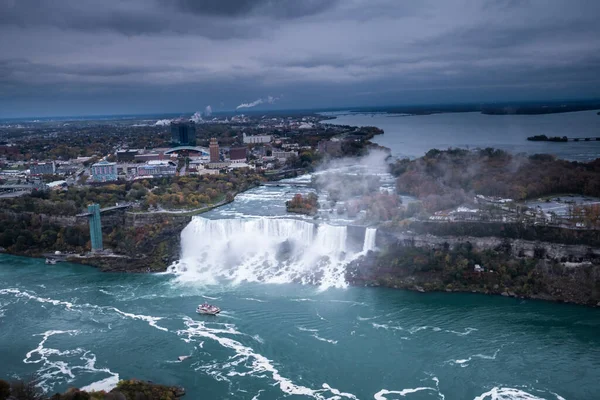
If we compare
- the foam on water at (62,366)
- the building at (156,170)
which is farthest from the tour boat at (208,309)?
the building at (156,170)

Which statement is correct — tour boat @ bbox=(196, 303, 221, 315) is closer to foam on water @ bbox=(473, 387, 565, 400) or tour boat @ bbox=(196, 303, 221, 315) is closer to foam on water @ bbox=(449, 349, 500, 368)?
foam on water @ bbox=(449, 349, 500, 368)

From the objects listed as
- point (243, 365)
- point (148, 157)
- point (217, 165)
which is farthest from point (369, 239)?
point (148, 157)

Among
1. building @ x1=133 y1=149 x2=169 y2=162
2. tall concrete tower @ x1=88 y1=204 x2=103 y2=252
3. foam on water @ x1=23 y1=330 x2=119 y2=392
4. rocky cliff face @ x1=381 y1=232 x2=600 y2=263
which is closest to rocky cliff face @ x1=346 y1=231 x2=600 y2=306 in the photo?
rocky cliff face @ x1=381 y1=232 x2=600 y2=263

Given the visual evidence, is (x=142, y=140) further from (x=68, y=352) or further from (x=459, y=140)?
(x=68, y=352)

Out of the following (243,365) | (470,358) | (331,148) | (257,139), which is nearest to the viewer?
(243,365)

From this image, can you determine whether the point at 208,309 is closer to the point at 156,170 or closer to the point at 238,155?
the point at 156,170

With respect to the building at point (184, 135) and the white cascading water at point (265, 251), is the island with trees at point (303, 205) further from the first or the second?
the building at point (184, 135)
